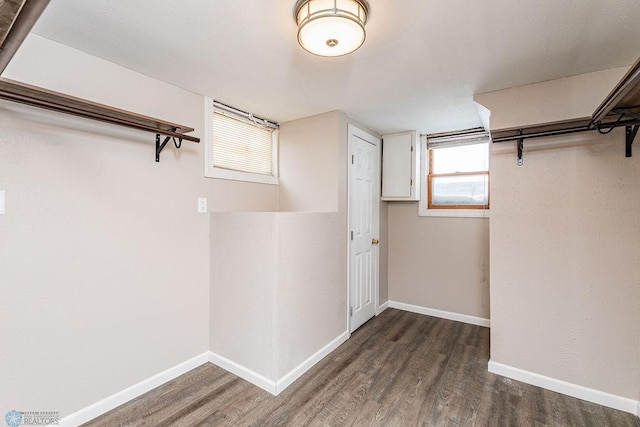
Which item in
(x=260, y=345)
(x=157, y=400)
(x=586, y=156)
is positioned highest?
(x=586, y=156)

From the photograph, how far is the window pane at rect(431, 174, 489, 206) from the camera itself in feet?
10.8

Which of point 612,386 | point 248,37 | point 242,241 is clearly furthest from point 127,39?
point 612,386

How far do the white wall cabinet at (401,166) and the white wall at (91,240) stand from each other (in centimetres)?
216

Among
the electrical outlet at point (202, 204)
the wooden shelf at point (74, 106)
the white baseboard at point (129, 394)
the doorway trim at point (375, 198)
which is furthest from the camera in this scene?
the doorway trim at point (375, 198)

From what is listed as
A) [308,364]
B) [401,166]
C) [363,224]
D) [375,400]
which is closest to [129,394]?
[308,364]

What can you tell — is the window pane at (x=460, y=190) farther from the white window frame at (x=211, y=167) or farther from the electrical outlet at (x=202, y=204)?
the electrical outlet at (x=202, y=204)

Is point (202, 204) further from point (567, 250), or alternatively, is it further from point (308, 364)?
point (567, 250)

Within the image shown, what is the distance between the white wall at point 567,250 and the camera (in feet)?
6.32

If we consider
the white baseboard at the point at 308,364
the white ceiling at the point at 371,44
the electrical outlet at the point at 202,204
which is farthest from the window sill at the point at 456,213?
the electrical outlet at the point at 202,204

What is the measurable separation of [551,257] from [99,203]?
309 centimetres

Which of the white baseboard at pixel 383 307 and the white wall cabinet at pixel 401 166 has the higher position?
the white wall cabinet at pixel 401 166

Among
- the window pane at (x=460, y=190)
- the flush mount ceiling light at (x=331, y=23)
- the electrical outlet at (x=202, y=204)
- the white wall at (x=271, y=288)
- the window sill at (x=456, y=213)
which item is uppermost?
the flush mount ceiling light at (x=331, y=23)

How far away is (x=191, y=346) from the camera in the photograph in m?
2.39

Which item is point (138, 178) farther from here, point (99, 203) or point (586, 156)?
point (586, 156)
